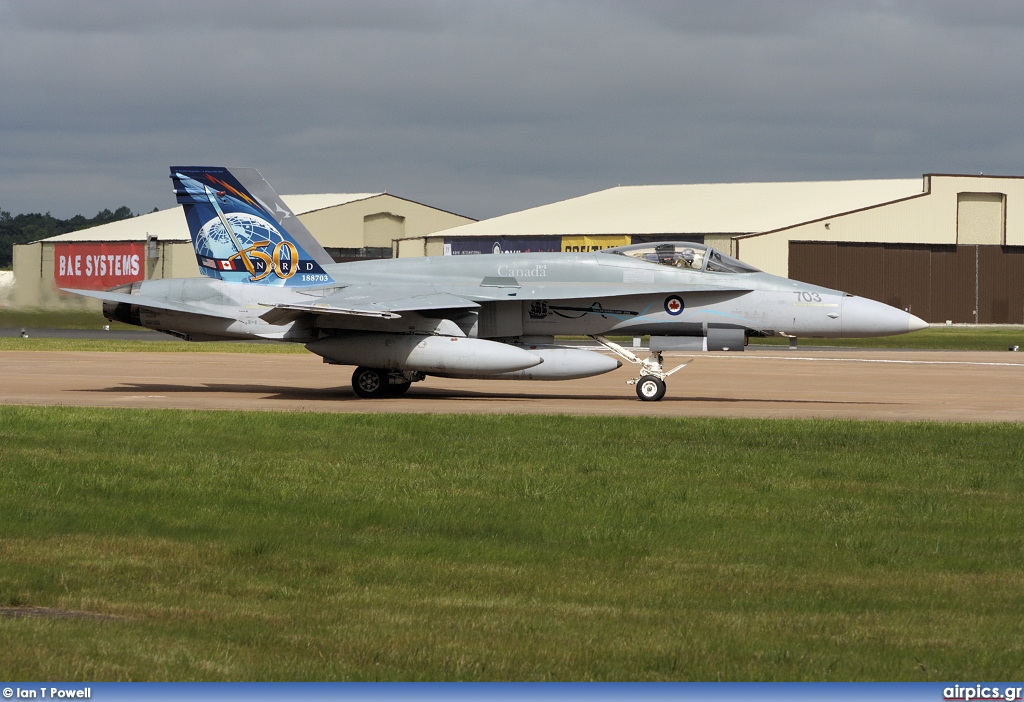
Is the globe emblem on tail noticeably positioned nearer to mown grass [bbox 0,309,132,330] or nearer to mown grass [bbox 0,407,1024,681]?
mown grass [bbox 0,407,1024,681]

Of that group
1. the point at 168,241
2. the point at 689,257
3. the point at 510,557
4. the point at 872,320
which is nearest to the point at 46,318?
the point at 689,257

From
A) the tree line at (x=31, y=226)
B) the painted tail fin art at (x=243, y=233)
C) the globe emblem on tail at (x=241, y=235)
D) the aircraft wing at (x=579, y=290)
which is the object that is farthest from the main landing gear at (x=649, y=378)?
the tree line at (x=31, y=226)

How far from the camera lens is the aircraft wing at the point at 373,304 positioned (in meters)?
21.4

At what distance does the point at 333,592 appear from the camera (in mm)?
A: 8086

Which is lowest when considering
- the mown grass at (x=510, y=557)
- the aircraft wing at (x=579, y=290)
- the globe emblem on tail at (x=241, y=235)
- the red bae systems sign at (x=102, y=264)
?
the mown grass at (x=510, y=557)

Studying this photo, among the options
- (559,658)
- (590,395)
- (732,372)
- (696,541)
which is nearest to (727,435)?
(696,541)

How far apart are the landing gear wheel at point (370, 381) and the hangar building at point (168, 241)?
42.9m

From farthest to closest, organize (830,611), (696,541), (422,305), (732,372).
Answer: (732,372)
(422,305)
(696,541)
(830,611)

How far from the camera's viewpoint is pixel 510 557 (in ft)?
30.0

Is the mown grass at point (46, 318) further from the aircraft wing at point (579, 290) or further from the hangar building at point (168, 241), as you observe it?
the hangar building at point (168, 241)

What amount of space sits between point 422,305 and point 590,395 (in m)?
4.50

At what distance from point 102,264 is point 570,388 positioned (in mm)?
54739

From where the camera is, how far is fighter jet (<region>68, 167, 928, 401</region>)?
21.5 metres

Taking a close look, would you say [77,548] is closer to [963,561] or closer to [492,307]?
[963,561]
